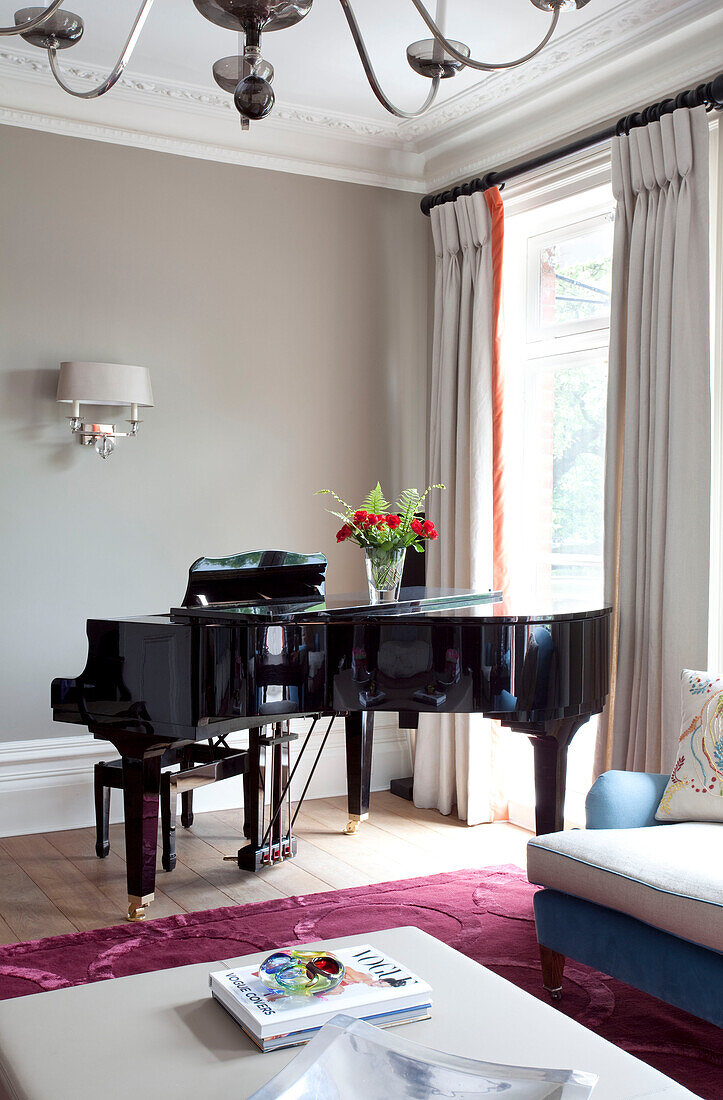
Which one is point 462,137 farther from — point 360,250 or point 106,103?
point 106,103

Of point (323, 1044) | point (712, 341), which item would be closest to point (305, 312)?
point (712, 341)

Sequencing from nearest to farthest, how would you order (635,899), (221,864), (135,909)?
1. (635,899)
2. (135,909)
3. (221,864)

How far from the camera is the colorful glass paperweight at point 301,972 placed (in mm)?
1631

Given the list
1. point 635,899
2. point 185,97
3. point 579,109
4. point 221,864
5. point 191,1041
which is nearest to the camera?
point 191,1041

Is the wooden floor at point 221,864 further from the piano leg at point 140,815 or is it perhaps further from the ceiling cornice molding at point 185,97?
the ceiling cornice molding at point 185,97

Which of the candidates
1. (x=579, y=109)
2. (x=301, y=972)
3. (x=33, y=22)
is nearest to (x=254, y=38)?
(x=33, y=22)

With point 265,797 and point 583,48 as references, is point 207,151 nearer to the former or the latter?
point 583,48

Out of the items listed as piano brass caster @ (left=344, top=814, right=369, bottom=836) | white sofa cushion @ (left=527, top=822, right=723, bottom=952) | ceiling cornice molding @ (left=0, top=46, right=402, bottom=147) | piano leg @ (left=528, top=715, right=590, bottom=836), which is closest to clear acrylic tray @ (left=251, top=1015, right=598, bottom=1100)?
white sofa cushion @ (left=527, top=822, right=723, bottom=952)

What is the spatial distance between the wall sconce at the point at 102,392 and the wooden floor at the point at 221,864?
1624mm

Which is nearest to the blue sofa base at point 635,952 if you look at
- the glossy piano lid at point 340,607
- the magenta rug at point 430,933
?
the magenta rug at point 430,933

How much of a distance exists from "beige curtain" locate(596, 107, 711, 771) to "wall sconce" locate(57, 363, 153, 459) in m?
1.89

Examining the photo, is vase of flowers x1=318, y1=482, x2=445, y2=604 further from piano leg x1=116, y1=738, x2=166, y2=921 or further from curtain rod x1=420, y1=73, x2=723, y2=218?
curtain rod x1=420, y1=73, x2=723, y2=218

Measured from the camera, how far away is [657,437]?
11.2 ft

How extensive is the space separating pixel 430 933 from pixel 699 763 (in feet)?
3.27
